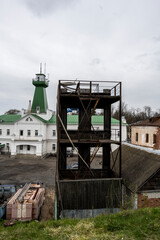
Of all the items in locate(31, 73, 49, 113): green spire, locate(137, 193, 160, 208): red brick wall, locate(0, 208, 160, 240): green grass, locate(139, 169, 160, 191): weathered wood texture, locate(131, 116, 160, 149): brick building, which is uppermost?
locate(31, 73, 49, 113): green spire

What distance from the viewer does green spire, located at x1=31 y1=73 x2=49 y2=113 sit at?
38719 mm

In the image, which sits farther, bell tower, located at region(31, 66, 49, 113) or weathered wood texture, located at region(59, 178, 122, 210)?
bell tower, located at region(31, 66, 49, 113)

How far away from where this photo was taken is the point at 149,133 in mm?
22578

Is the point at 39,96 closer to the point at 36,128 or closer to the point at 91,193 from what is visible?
the point at 36,128

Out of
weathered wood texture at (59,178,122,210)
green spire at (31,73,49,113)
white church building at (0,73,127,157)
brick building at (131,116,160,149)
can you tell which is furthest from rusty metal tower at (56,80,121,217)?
green spire at (31,73,49,113)

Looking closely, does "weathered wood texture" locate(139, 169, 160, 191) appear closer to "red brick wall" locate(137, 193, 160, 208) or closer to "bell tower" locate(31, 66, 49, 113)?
"red brick wall" locate(137, 193, 160, 208)

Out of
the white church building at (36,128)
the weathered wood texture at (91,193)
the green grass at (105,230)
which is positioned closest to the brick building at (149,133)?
the white church building at (36,128)

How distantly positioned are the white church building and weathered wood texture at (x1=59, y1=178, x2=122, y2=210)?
77.6ft

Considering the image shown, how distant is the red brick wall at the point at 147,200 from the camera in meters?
9.24

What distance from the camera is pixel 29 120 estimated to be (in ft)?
114

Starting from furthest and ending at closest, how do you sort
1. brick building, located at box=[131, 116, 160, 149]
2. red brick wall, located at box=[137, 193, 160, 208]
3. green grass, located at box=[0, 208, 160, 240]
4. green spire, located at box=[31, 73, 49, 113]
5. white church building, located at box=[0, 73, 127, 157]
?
1. green spire, located at box=[31, 73, 49, 113]
2. white church building, located at box=[0, 73, 127, 157]
3. brick building, located at box=[131, 116, 160, 149]
4. red brick wall, located at box=[137, 193, 160, 208]
5. green grass, located at box=[0, 208, 160, 240]

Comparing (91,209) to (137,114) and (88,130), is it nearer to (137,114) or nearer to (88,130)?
(88,130)

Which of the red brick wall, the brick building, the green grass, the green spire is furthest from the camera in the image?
the green spire

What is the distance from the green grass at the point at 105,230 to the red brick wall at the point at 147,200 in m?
2.30
